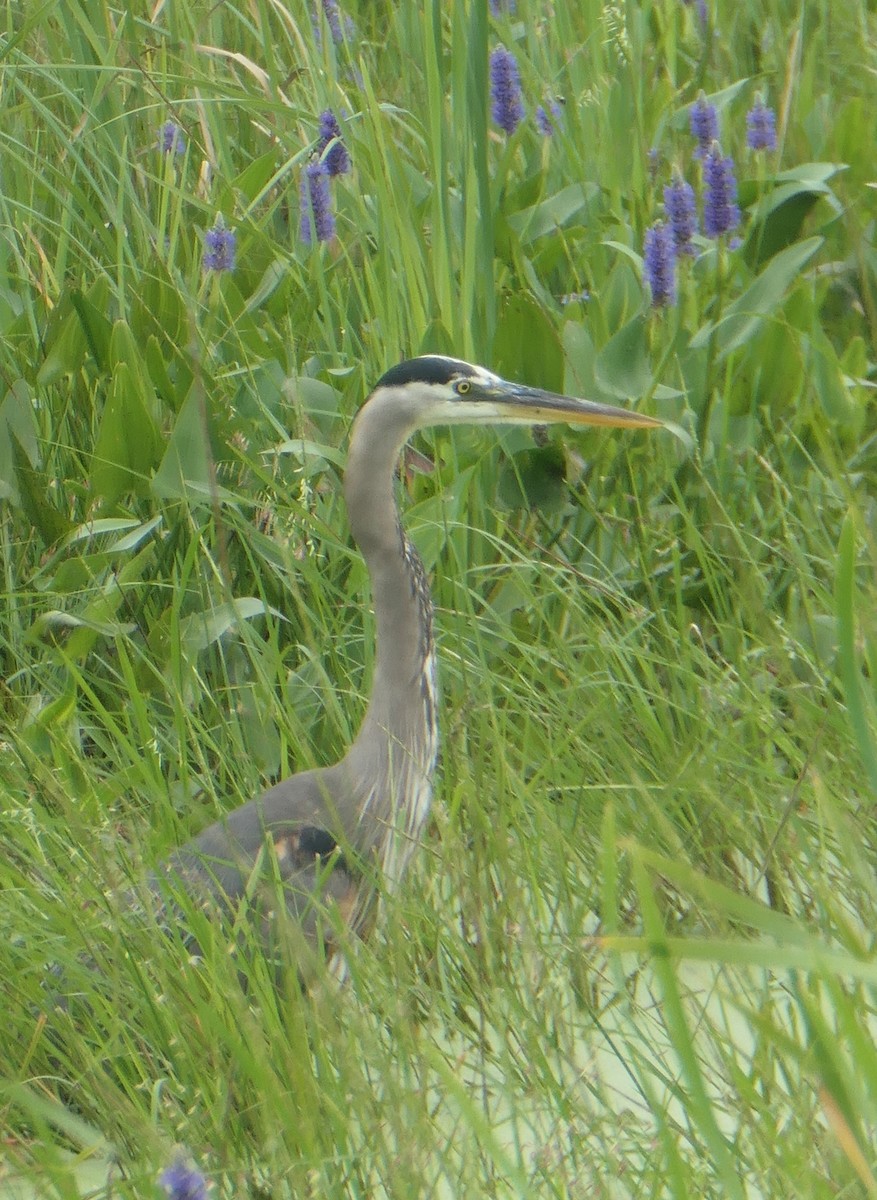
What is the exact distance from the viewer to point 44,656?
2379 millimetres

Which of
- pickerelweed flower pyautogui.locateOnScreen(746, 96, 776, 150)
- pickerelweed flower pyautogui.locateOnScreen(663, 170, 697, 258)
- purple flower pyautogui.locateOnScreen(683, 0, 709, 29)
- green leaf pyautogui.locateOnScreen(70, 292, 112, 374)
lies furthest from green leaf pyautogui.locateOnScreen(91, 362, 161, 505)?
purple flower pyautogui.locateOnScreen(683, 0, 709, 29)

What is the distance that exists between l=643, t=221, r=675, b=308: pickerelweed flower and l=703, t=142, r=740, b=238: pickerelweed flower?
8 cm

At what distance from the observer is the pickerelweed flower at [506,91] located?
2.69 m

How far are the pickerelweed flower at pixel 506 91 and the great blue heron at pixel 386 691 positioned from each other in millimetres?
757

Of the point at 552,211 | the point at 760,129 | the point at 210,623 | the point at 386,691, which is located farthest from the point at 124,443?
the point at 760,129

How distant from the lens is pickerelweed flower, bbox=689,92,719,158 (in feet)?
8.39

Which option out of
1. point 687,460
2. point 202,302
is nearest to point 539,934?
point 687,460

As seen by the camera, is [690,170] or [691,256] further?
[690,170]

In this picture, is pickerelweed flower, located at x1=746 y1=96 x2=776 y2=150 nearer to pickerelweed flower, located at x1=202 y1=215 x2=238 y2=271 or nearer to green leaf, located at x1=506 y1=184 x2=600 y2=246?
green leaf, located at x1=506 y1=184 x2=600 y2=246

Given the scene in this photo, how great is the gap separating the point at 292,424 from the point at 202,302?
0.31 metres

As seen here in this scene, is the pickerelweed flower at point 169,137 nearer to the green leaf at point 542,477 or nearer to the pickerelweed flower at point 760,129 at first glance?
the green leaf at point 542,477

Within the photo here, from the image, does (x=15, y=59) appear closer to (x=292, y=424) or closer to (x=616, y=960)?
(x=292, y=424)

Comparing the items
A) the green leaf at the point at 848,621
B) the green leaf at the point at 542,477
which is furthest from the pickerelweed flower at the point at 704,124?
the green leaf at the point at 848,621

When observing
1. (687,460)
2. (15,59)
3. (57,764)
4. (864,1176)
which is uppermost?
(15,59)
